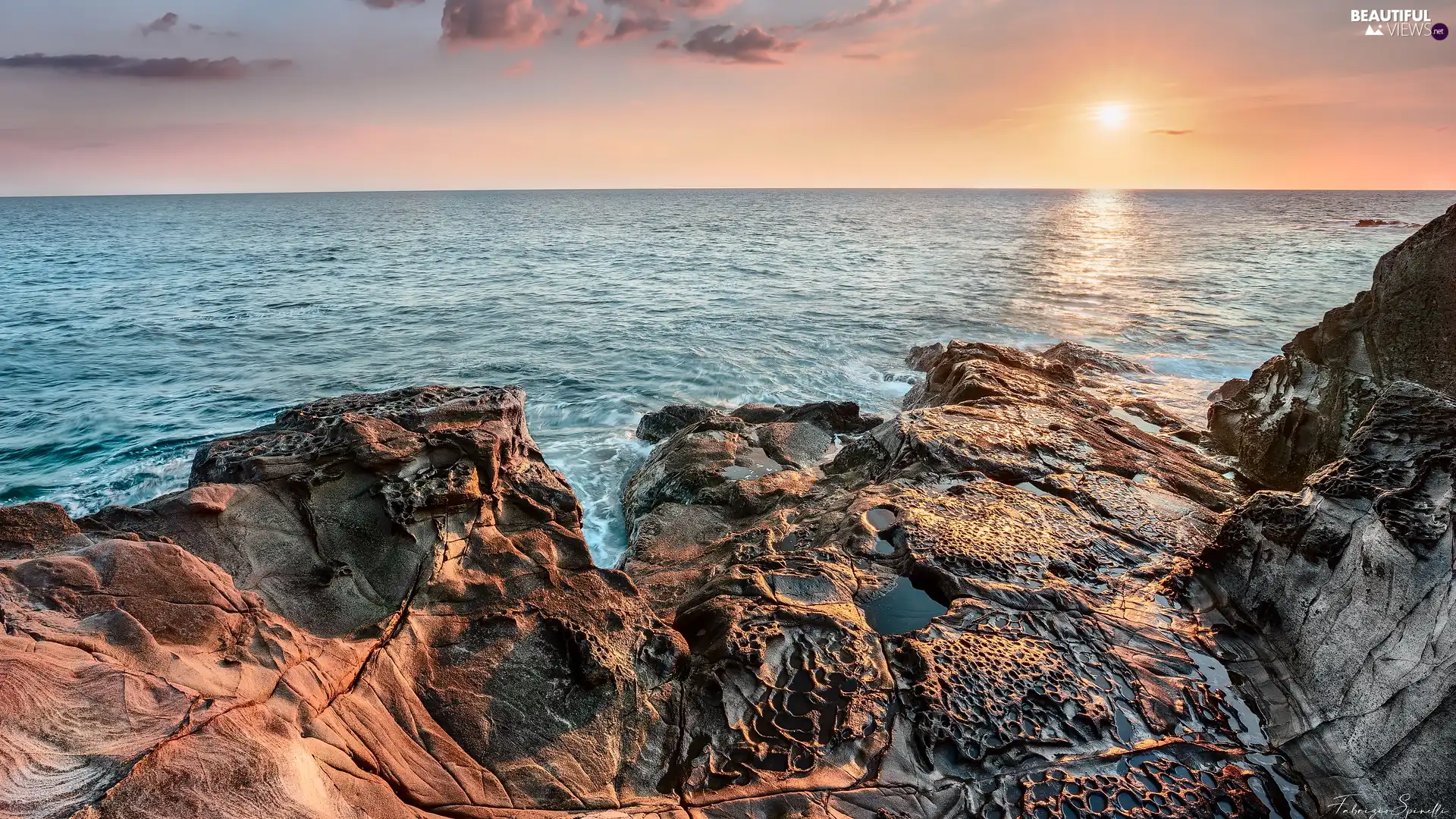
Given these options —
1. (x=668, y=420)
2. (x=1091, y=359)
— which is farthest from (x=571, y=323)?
(x=1091, y=359)

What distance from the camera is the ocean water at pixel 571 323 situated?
13766 mm

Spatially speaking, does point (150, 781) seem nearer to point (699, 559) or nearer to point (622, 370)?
point (699, 559)

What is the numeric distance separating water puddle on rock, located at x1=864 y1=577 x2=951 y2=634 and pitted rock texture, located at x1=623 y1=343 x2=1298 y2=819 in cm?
2

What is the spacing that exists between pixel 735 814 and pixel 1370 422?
6651 mm

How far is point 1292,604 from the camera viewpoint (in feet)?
18.1

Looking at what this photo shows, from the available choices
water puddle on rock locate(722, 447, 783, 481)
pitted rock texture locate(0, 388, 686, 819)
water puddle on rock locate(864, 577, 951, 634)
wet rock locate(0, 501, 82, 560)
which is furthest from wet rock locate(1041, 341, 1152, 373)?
wet rock locate(0, 501, 82, 560)

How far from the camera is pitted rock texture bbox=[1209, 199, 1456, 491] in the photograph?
7836mm

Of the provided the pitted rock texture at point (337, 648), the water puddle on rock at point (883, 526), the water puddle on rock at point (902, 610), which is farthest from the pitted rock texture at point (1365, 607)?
the pitted rock texture at point (337, 648)

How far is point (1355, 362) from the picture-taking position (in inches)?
344

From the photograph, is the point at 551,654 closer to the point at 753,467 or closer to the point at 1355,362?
the point at 753,467

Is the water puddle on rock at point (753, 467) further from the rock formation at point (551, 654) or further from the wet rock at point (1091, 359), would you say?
the wet rock at point (1091, 359)

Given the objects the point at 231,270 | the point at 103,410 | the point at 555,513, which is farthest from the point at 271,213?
the point at 555,513

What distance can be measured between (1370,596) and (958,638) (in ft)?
9.87
